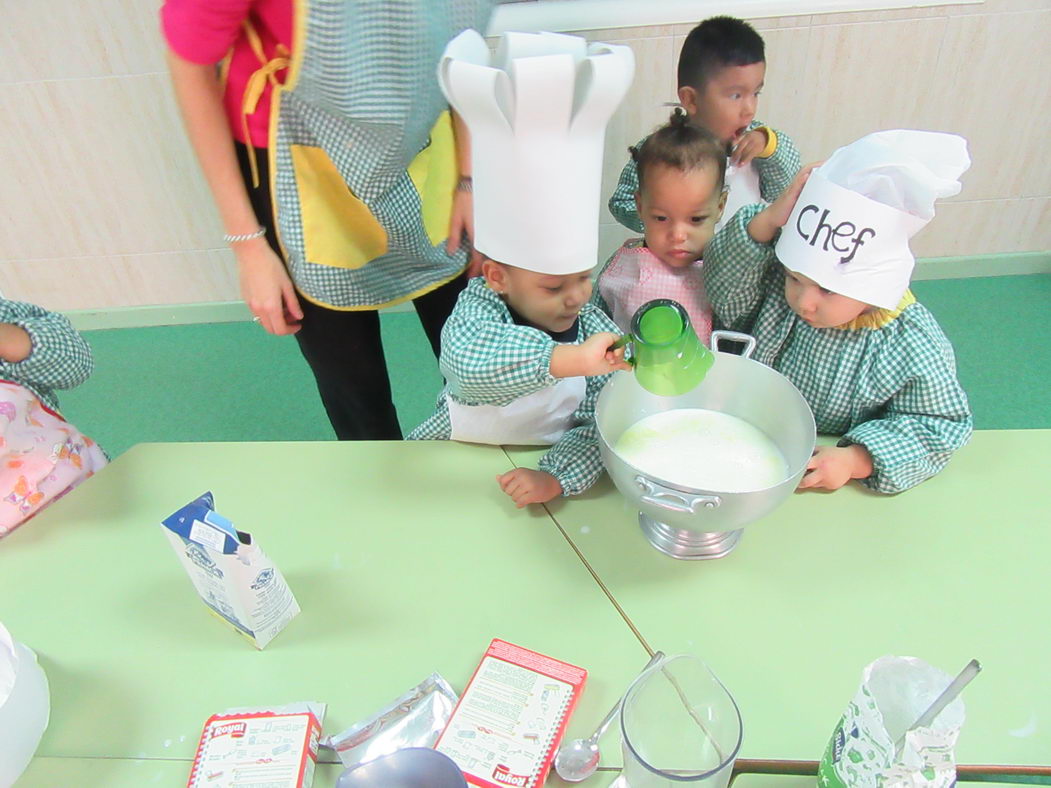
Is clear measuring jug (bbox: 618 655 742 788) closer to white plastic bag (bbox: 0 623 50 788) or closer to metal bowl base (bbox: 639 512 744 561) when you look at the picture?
metal bowl base (bbox: 639 512 744 561)

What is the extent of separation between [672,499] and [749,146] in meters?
1.11

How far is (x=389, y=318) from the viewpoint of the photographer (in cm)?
256

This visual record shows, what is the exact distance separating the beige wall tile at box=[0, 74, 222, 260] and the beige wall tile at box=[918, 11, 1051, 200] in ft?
7.54

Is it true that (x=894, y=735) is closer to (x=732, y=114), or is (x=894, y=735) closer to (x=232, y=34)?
(x=232, y=34)

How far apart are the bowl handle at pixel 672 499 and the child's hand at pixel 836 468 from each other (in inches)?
10.7

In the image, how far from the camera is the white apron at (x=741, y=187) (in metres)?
1.56

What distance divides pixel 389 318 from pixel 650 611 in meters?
1.94

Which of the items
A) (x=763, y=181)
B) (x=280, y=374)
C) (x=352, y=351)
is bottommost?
(x=280, y=374)

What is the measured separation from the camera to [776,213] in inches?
39.7

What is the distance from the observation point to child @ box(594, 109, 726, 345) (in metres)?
1.19

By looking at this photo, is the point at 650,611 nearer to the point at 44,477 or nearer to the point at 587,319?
the point at 587,319

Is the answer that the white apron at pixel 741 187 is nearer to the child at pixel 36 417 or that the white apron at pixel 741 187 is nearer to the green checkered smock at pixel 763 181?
the green checkered smock at pixel 763 181

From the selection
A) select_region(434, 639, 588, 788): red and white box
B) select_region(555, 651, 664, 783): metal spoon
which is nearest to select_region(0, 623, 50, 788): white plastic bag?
select_region(434, 639, 588, 788): red and white box

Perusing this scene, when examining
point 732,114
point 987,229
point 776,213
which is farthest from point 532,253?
point 987,229
